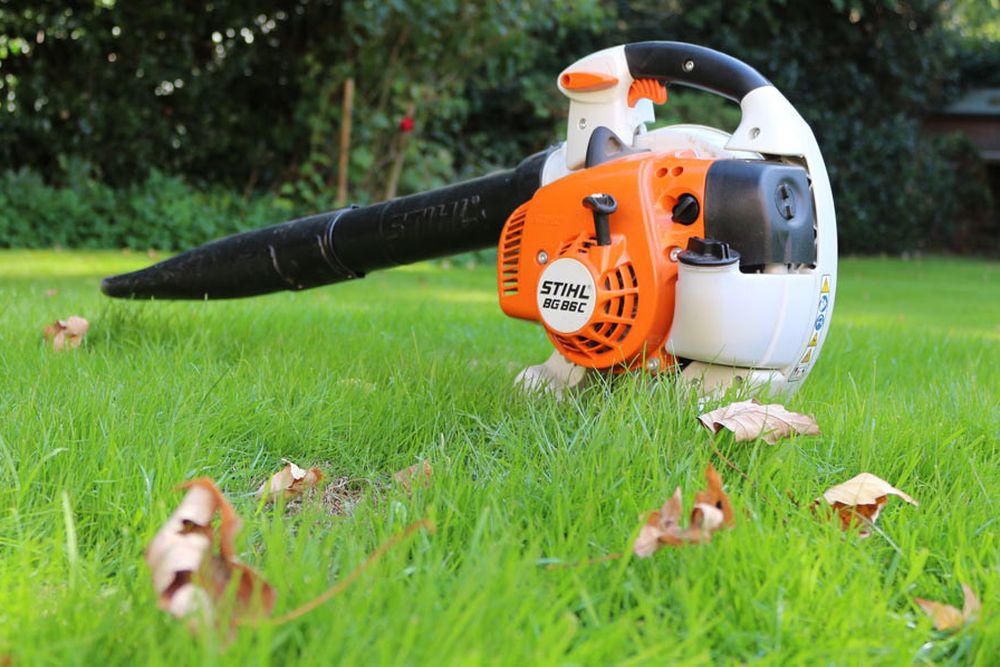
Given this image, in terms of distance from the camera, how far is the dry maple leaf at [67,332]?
262cm

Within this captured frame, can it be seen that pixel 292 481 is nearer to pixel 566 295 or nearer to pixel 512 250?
pixel 566 295

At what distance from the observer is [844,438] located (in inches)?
73.3

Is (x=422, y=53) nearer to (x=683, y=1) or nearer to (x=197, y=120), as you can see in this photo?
(x=197, y=120)

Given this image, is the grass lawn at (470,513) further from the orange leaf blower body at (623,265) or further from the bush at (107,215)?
the bush at (107,215)

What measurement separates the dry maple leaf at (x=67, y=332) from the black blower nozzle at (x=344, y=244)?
0.91 feet

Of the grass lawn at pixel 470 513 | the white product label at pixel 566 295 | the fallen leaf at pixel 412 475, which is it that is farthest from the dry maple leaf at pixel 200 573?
the white product label at pixel 566 295

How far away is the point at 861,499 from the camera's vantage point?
1526 millimetres

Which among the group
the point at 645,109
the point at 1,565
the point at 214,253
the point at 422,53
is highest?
the point at 422,53

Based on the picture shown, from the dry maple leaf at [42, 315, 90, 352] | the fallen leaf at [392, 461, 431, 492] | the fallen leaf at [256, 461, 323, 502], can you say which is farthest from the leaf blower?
the dry maple leaf at [42, 315, 90, 352]

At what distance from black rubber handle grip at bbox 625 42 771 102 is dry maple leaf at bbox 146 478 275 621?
1455 mm

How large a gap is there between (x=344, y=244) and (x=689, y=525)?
1621 millimetres

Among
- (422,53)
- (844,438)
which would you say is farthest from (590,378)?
(422,53)

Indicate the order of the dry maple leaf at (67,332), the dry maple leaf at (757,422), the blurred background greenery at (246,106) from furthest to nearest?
1. the blurred background greenery at (246,106)
2. the dry maple leaf at (67,332)
3. the dry maple leaf at (757,422)

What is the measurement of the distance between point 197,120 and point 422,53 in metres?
2.40
